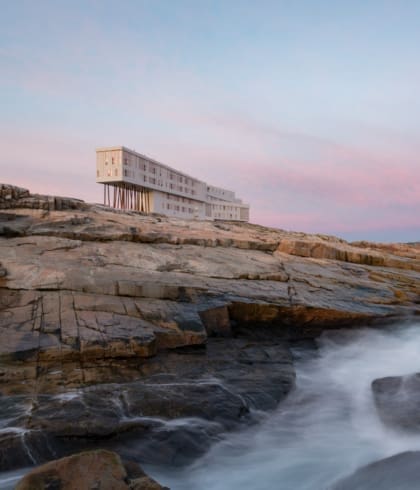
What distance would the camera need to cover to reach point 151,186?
39.7m

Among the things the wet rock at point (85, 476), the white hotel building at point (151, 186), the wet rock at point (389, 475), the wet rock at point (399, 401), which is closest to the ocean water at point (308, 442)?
the wet rock at point (399, 401)

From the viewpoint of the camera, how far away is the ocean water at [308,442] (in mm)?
6113

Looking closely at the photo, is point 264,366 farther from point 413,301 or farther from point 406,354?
point 413,301

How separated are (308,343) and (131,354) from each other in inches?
232

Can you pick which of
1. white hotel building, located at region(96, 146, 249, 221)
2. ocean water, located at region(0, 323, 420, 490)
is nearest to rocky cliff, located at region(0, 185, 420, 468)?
ocean water, located at region(0, 323, 420, 490)

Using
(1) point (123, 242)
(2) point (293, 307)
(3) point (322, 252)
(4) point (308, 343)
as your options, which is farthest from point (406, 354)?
(1) point (123, 242)

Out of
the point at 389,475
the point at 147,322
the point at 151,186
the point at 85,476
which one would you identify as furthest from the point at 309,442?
the point at 151,186

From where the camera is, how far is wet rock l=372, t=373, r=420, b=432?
7106mm

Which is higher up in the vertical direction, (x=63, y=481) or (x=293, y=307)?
(x=293, y=307)

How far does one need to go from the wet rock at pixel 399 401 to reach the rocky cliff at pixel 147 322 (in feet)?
6.57

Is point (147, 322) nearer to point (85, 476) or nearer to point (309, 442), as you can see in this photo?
point (309, 442)

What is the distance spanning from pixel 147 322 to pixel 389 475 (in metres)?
5.87

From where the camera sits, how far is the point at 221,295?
36.8ft

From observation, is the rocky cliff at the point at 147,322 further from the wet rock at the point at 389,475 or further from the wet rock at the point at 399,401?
the wet rock at the point at 389,475
